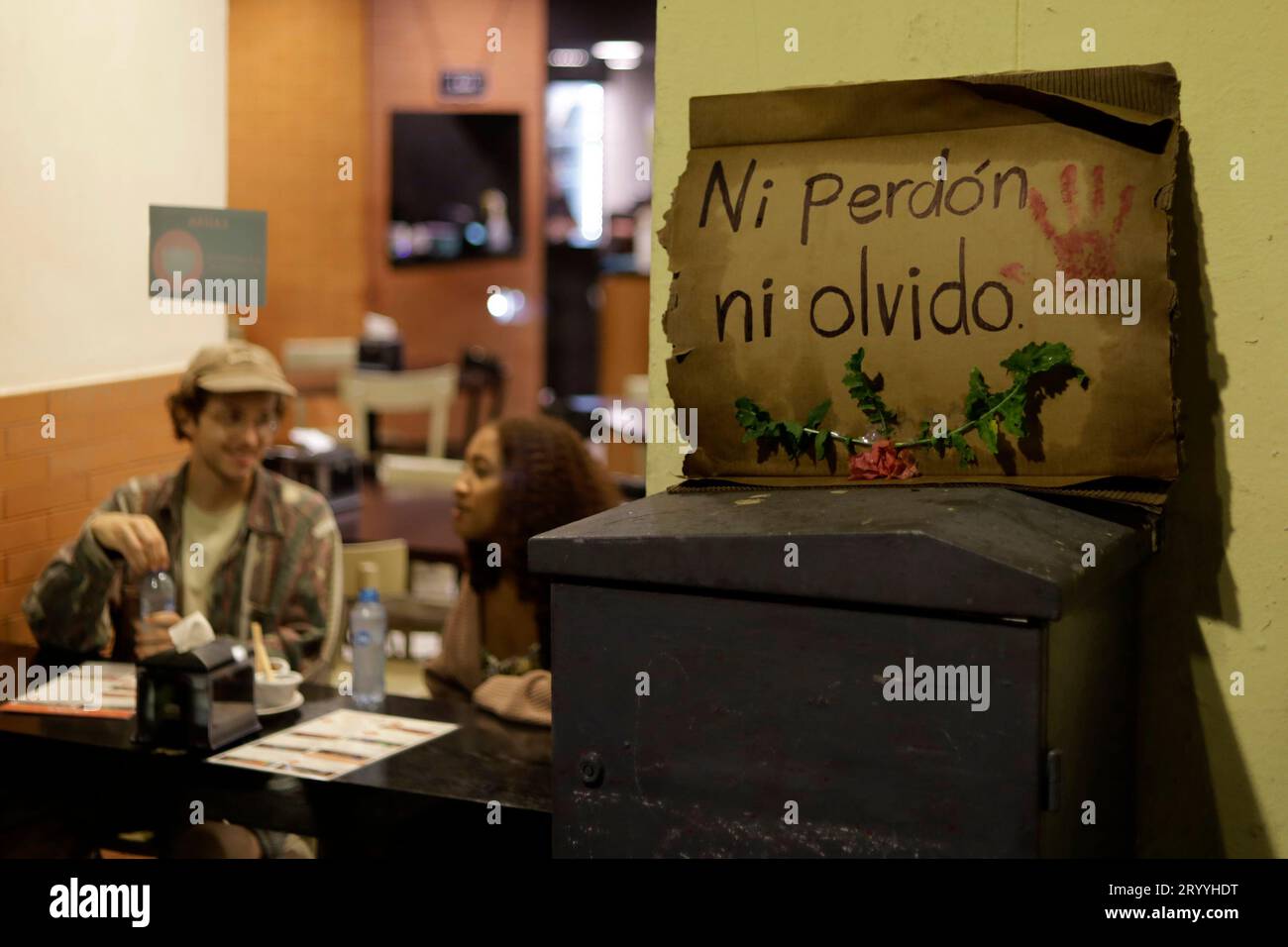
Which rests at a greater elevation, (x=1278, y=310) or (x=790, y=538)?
(x=1278, y=310)

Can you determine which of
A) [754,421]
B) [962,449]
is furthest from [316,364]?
[962,449]

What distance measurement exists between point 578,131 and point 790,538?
991cm

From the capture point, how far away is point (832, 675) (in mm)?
1198

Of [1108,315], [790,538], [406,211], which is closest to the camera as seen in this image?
[790,538]

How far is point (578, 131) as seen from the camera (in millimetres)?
10719

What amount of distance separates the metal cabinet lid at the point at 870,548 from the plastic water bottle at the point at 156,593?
1864 mm

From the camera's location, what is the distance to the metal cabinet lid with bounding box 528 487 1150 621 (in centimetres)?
114

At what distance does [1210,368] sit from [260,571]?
224 cm

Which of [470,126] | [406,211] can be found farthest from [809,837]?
[470,126]

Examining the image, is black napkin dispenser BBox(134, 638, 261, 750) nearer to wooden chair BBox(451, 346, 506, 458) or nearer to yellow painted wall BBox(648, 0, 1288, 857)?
yellow painted wall BBox(648, 0, 1288, 857)

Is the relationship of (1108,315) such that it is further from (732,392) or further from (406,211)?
(406,211)

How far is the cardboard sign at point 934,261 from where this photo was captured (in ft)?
4.53

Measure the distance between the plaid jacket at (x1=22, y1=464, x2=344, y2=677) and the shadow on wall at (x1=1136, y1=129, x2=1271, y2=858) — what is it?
2010 millimetres

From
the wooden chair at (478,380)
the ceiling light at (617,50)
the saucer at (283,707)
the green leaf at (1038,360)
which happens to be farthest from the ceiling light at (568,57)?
the green leaf at (1038,360)
